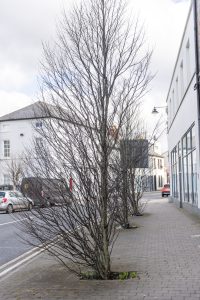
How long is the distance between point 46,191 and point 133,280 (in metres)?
2.16

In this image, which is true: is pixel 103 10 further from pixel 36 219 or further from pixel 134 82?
pixel 36 219

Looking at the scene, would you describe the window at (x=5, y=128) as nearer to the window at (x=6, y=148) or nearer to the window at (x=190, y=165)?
the window at (x=6, y=148)

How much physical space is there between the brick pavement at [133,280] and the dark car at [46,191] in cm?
132

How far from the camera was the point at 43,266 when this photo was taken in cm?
1000

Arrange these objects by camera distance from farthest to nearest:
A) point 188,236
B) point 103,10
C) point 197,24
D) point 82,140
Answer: point 197,24 < point 188,236 < point 103,10 < point 82,140

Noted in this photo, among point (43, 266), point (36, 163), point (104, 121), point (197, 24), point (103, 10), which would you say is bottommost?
point (43, 266)

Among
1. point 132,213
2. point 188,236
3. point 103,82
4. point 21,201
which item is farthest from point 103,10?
point 132,213

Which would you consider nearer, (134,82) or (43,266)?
(134,82)

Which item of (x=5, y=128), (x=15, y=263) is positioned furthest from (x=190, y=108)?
(x=5, y=128)

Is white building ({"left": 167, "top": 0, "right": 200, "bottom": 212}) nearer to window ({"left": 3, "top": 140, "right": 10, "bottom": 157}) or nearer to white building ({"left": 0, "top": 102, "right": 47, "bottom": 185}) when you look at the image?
white building ({"left": 0, "top": 102, "right": 47, "bottom": 185})

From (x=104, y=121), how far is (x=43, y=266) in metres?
3.35

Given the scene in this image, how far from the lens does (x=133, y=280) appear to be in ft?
26.1

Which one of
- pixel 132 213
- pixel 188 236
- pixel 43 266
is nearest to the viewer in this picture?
pixel 43 266

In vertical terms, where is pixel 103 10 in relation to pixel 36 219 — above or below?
above
